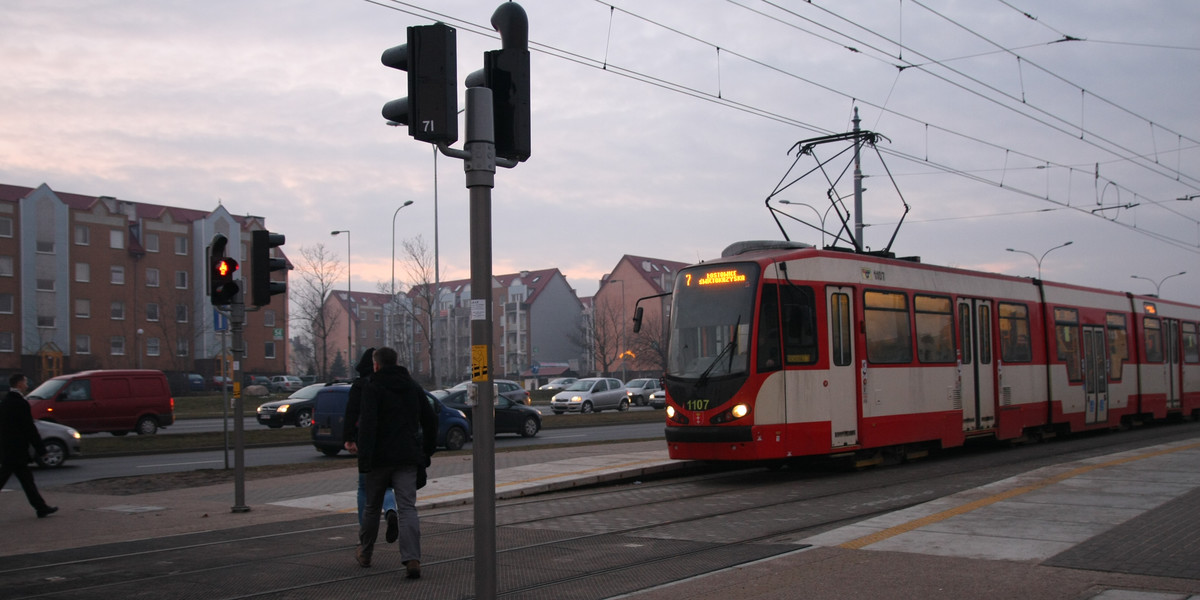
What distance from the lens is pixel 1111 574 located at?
6.87 m

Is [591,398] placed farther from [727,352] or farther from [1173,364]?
[727,352]

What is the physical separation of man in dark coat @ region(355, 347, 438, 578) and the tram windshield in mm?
6306

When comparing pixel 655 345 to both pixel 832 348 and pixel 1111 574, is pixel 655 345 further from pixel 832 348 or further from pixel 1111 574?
pixel 1111 574

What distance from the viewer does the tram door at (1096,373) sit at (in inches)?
837

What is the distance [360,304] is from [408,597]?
396ft

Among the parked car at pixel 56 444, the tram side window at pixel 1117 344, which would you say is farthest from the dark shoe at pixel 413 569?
the tram side window at pixel 1117 344

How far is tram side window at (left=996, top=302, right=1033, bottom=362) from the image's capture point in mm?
18141

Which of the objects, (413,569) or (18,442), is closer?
(413,569)

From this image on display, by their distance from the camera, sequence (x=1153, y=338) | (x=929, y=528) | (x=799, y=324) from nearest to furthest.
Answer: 1. (x=929, y=528)
2. (x=799, y=324)
3. (x=1153, y=338)

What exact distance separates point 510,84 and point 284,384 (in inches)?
2703

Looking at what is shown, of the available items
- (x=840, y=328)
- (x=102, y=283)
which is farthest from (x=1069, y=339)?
(x=102, y=283)

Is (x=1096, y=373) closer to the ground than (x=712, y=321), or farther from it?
closer to the ground

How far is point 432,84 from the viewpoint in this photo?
504cm

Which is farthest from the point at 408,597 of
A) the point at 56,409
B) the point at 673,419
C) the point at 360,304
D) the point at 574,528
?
the point at 360,304
